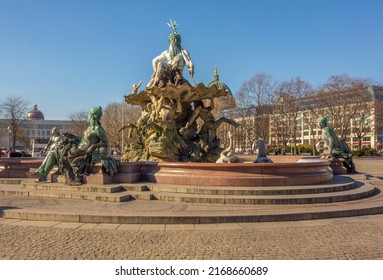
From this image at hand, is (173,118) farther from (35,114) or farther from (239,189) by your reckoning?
(35,114)

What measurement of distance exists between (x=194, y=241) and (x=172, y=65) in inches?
605

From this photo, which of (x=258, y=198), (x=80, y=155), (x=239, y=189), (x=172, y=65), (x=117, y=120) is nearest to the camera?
(x=258, y=198)

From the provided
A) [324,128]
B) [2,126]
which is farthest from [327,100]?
[2,126]

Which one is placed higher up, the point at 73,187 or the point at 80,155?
the point at 80,155

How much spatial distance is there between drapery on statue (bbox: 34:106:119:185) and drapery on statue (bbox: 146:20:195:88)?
8.29 m

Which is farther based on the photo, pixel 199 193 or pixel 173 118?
pixel 173 118

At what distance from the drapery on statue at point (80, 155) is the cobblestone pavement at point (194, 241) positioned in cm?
329

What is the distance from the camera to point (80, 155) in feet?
33.5

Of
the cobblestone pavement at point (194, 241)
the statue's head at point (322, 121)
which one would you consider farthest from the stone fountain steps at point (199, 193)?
the statue's head at point (322, 121)

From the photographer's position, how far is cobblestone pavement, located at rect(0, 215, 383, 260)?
485cm

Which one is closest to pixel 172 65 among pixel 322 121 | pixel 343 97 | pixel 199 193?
pixel 322 121

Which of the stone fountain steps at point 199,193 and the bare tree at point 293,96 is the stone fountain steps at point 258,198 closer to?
the stone fountain steps at point 199,193

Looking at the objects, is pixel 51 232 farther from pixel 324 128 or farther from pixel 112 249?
pixel 324 128

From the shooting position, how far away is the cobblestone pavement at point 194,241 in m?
4.85
